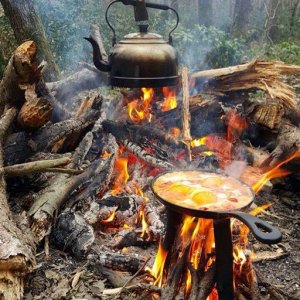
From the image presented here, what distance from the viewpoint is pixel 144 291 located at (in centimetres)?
250

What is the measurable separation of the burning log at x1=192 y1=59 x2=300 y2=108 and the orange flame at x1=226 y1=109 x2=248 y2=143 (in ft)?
1.47

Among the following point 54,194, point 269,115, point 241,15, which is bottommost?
point 241,15

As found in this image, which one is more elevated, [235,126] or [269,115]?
[269,115]

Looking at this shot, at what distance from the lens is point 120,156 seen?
443cm

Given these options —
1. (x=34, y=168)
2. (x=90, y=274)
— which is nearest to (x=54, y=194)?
(x=34, y=168)

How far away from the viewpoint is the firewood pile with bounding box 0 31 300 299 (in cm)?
267

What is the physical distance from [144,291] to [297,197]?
2.52m

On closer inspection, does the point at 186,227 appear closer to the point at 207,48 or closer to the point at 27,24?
the point at 27,24

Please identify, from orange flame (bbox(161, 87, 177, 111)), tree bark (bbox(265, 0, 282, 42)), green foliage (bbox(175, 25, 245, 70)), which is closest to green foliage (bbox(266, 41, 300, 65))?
green foliage (bbox(175, 25, 245, 70))

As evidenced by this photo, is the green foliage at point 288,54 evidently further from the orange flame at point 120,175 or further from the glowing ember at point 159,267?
the glowing ember at point 159,267

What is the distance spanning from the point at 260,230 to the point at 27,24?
6741 millimetres

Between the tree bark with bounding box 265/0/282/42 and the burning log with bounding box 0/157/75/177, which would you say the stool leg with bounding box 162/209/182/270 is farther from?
the tree bark with bounding box 265/0/282/42

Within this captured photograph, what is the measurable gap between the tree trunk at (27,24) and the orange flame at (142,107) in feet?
9.21

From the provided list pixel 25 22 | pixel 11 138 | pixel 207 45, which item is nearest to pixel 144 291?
pixel 11 138
